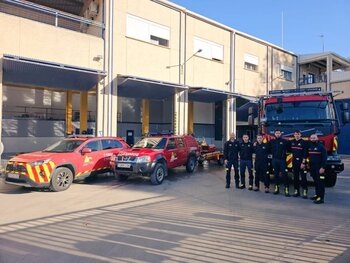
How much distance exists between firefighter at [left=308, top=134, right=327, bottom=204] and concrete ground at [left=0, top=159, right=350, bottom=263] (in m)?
A: 0.34

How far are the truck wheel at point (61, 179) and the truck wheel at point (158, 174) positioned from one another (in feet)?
8.68

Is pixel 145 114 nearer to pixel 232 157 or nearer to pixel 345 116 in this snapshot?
pixel 232 157

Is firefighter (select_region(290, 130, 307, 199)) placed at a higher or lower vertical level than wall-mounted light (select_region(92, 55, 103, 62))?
lower

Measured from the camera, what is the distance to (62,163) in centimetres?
981

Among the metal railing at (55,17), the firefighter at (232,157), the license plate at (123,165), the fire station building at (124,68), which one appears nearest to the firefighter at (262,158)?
the firefighter at (232,157)

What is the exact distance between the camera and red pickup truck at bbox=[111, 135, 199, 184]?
10.8 metres

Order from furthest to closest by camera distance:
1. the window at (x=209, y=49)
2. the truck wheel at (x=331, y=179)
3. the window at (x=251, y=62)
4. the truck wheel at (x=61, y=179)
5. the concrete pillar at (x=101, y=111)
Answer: the window at (x=251, y=62), the window at (x=209, y=49), the concrete pillar at (x=101, y=111), the truck wheel at (x=331, y=179), the truck wheel at (x=61, y=179)

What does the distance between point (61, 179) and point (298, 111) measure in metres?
7.73

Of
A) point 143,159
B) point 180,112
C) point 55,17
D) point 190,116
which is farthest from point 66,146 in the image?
point 190,116

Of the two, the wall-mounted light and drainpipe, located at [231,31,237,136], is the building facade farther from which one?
the wall-mounted light

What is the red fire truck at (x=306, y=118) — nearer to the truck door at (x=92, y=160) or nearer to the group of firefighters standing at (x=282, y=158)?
the group of firefighters standing at (x=282, y=158)

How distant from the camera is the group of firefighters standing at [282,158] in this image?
27.8 feet

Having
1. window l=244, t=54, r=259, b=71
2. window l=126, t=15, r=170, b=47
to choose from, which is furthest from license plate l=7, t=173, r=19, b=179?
window l=244, t=54, r=259, b=71

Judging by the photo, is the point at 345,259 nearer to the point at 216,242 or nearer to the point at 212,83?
the point at 216,242
